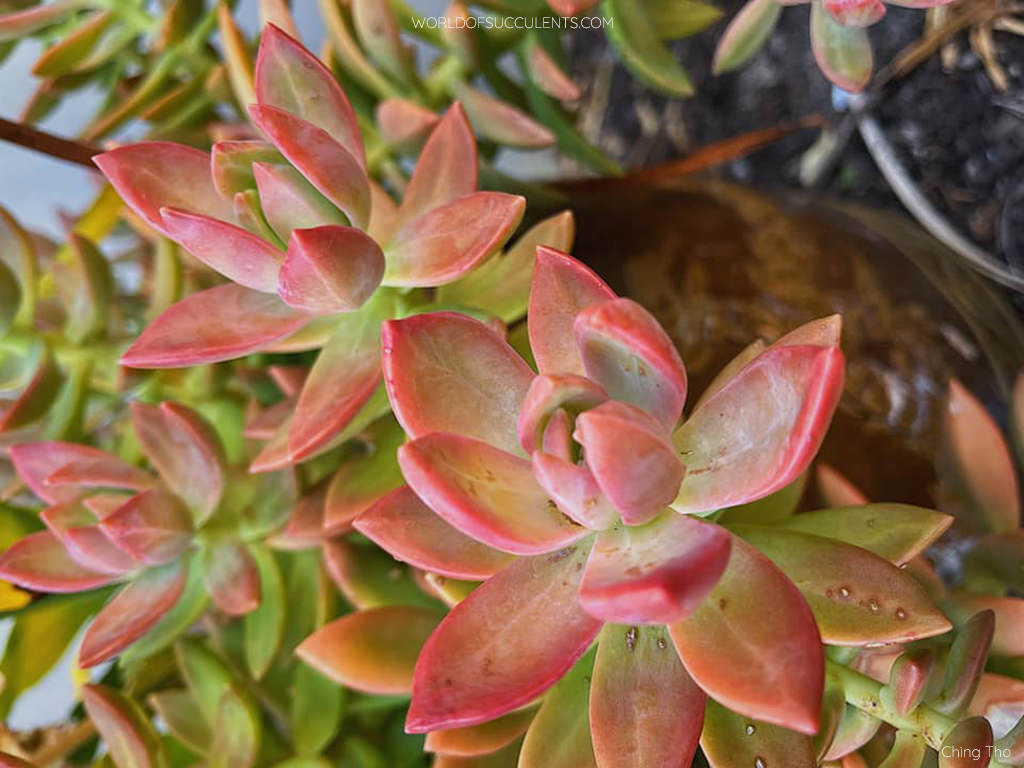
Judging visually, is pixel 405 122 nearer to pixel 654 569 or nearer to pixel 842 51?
pixel 842 51

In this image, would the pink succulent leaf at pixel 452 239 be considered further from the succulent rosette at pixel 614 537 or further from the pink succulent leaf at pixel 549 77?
the pink succulent leaf at pixel 549 77

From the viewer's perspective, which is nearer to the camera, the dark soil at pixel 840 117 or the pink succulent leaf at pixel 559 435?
the pink succulent leaf at pixel 559 435

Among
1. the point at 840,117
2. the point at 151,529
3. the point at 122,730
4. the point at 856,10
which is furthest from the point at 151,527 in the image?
the point at 840,117

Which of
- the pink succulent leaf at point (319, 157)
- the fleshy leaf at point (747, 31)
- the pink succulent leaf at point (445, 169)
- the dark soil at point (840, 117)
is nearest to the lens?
the pink succulent leaf at point (319, 157)

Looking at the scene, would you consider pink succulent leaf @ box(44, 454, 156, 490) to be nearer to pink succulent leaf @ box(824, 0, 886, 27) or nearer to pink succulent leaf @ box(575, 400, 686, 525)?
pink succulent leaf @ box(575, 400, 686, 525)

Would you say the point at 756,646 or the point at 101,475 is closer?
the point at 756,646

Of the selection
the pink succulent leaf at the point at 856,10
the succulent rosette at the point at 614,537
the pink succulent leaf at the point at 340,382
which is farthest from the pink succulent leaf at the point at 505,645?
the pink succulent leaf at the point at 856,10

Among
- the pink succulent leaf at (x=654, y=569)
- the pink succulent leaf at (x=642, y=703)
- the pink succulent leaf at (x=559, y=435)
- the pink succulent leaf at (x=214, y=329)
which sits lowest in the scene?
the pink succulent leaf at (x=642, y=703)

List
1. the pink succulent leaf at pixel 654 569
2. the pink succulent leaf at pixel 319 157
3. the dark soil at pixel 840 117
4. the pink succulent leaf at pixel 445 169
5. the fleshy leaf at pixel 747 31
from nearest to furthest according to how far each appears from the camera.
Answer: the pink succulent leaf at pixel 654 569 < the pink succulent leaf at pixel 319 157 < the pink succulent leaf at pixel 445 169 < the fleshy leaf at pixel 747 31 < the dark soil at pixel 840 117
